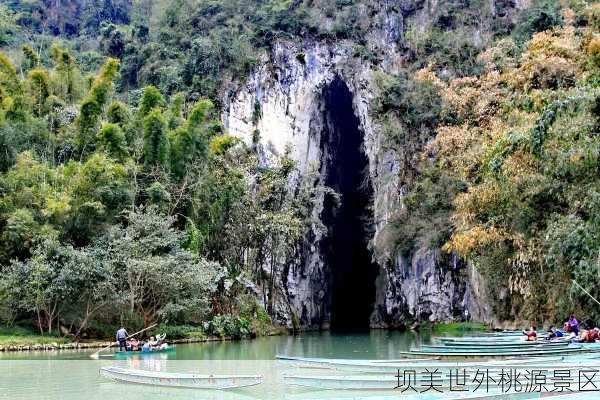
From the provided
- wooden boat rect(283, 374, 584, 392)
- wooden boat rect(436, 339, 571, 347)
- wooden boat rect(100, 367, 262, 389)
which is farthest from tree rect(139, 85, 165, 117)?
wooden boat rect(283, 374, 584, 392)

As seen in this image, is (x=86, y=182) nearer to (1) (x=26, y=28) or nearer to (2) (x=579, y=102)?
(2) (x=579, y=102)

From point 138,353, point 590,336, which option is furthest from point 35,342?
point 590,336

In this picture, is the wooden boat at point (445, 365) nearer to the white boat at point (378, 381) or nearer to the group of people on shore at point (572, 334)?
the white boat at point (378, 381)

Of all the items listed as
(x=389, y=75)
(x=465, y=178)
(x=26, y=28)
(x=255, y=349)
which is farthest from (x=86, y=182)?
(x=26, y=28)

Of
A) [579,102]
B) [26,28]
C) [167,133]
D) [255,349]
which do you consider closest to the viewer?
[579,102]

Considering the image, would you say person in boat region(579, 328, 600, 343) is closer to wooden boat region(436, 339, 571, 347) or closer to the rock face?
wooden boat region(436, 339, 571, 347)

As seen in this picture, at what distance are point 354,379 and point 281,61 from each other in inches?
897

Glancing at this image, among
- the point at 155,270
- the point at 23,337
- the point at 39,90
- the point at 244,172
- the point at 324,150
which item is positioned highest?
the point at 39,90

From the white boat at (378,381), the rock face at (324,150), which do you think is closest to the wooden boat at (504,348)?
the white boat at (378,381)

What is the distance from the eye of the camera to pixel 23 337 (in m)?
17.2

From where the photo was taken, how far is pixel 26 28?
37156 millimetres

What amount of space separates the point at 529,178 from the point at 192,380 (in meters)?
9.06

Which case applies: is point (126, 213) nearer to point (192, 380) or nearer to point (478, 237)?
point (478, 237)

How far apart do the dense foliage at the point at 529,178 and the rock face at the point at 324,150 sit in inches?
79.9
